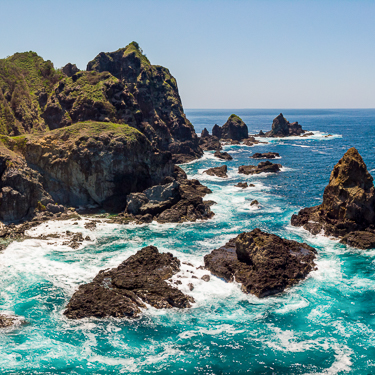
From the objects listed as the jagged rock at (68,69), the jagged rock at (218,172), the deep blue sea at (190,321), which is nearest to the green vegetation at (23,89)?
the jagged rock at (68,69)

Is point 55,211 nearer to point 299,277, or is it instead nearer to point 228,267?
point 228,267

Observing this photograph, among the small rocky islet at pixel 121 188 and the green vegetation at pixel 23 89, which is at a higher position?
the green vegetation at pixel 23 89

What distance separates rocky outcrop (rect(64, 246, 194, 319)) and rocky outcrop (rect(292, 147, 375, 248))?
22937mm

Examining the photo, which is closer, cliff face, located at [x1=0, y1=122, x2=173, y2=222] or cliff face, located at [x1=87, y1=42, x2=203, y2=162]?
cliff face, located at [x1=0, y1=122, x2=173, y2=222]

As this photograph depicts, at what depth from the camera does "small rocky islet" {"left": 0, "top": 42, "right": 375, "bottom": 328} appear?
34.7 metres

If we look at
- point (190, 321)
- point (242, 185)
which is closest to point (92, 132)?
point (242, 185)

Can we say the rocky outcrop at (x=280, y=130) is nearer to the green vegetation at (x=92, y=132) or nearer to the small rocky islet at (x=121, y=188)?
the small rocky islet at (x=121, y=188)

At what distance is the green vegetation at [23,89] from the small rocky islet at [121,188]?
0.98 ft

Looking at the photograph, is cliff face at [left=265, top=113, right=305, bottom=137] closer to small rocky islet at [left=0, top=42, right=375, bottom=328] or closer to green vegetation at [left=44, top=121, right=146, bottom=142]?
small rocky islet at [left=0, top=42, right=375, bottom=328]

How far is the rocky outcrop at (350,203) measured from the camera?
46.6 meters

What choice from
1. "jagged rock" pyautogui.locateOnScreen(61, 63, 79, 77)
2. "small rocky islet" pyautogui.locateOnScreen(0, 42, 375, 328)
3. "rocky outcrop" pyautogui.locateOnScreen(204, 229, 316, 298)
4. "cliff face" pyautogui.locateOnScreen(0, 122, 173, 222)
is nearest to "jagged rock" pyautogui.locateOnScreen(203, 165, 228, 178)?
"small rocky islet" pyautogui.locateOnScreen(0, 42, 375, 328)

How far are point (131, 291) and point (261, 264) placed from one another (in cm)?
1305

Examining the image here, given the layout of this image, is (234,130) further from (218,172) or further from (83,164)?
(83,164)

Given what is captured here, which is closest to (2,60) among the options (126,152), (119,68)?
(119,68)
